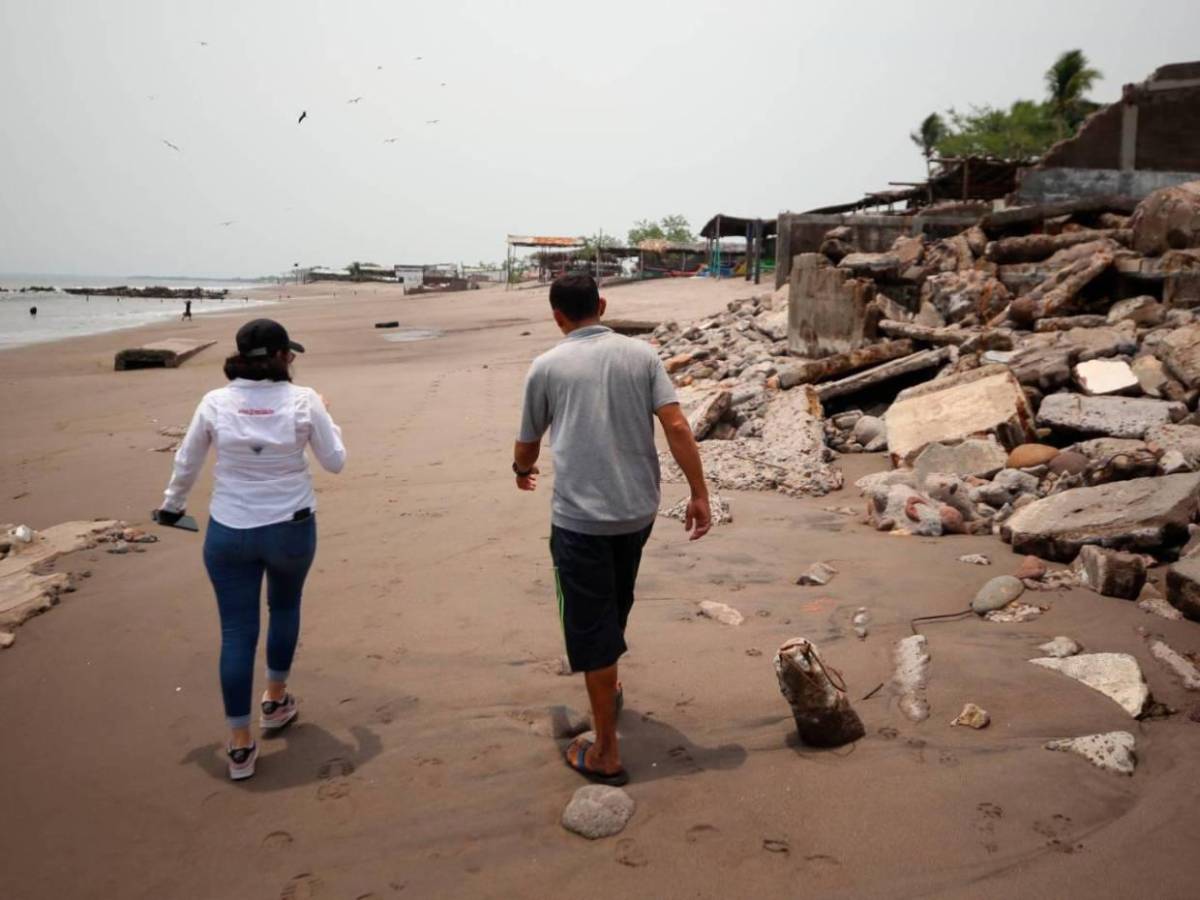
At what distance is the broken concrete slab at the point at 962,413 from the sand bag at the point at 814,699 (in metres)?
3.92

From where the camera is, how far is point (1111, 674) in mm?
3059

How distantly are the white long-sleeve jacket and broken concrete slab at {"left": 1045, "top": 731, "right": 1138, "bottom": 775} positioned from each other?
8.89 feet

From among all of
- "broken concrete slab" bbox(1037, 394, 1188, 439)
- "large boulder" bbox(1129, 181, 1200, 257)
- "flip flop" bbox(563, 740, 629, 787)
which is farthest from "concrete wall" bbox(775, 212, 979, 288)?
"flip flop" bbox(563, 740, 629, 787)

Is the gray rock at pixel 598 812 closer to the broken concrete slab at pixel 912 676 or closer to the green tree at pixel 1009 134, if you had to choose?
the broken concrete slab at pixel 912 676

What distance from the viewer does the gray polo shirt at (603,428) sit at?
267 centimetres

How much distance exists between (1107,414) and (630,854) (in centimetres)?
533

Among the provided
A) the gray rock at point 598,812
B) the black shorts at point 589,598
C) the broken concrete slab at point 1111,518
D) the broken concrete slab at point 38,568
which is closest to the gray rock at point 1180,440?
the broken concrete slab at point 1111,518

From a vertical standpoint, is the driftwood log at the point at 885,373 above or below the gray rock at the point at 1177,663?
above

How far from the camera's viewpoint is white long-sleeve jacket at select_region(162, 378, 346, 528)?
2836 mm

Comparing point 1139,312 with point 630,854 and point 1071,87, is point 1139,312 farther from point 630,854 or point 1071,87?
point 1071,87

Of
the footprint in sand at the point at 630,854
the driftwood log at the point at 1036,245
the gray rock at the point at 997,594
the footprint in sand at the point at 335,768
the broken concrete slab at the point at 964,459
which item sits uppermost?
the driftwood log at the point at 1036,245

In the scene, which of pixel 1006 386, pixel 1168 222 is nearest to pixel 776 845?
pixel 1006 386

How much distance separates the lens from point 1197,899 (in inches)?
80.7

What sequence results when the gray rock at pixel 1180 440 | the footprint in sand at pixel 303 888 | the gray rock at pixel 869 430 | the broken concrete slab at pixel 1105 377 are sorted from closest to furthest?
the footprint in sand at pixel 303 888 < the gray rock at pixel 1180 440 < the broken concrete slab at pixel 1105 377 < the gray rock at pixel 869 430
